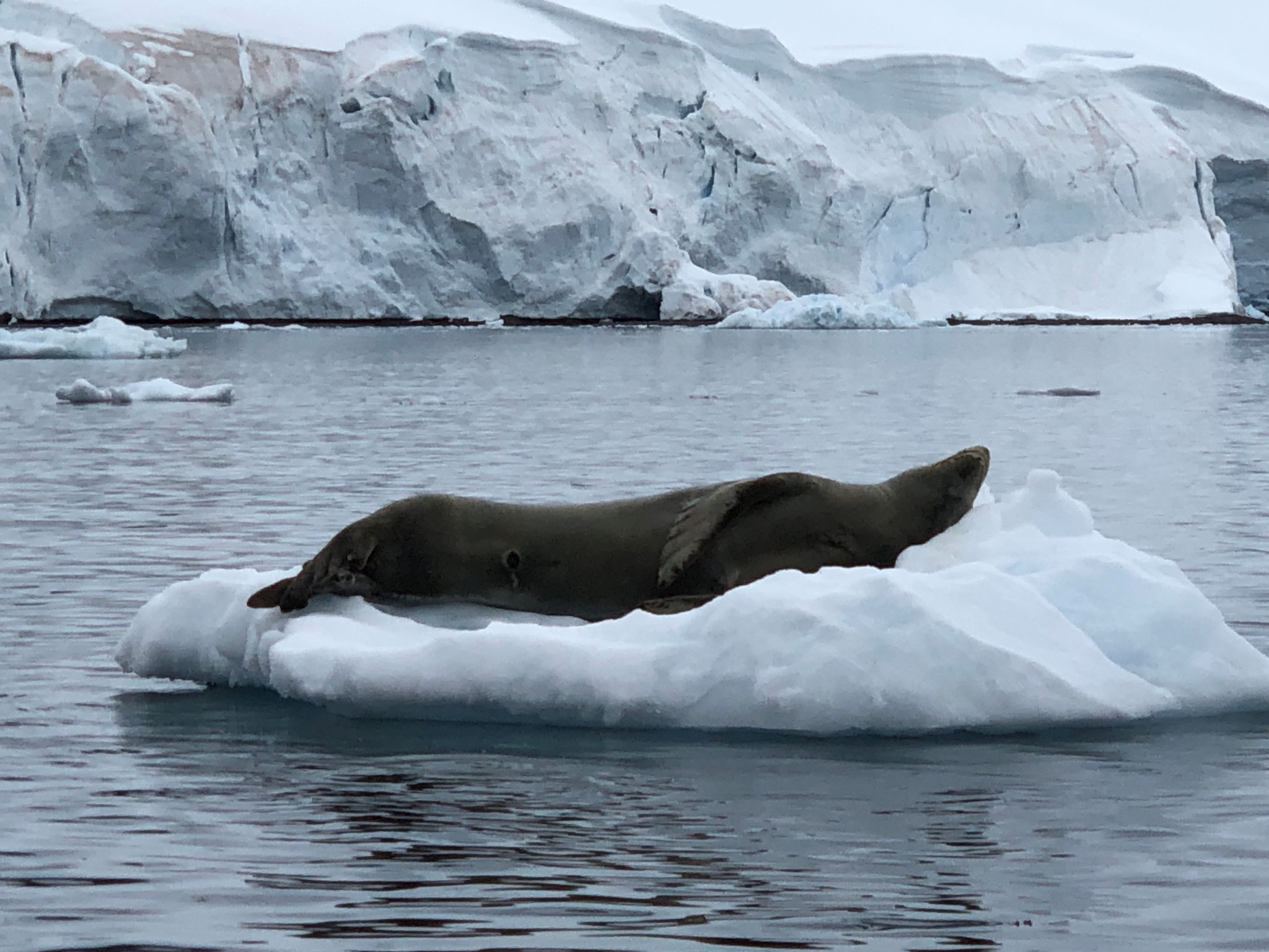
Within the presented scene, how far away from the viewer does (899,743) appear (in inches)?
223

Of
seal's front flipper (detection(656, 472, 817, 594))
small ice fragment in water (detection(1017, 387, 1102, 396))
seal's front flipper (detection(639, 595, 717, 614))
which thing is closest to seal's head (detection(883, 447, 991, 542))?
seal's front flipper (detection(656, 472, 817, 594))

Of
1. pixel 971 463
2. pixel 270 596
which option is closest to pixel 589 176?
pixel 971 463

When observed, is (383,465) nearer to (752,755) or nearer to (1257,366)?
(752,755)

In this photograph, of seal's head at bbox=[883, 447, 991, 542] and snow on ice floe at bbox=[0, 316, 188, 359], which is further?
snow on ice floe at bbox=[0, 316, 188, 359]

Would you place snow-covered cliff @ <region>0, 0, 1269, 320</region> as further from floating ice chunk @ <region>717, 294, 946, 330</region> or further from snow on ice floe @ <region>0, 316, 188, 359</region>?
snow on ice floe @ <region>0, 316, 188, 359</region>

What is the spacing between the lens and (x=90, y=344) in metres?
34.3

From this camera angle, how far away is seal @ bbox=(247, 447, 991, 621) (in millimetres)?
6496

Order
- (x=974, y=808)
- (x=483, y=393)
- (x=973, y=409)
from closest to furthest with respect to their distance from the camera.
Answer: (x=974, y=808)
(x=973, y=409)
(x=483, y=393)

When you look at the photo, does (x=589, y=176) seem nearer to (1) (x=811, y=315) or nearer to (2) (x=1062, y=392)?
(1) (x=811, y=315)

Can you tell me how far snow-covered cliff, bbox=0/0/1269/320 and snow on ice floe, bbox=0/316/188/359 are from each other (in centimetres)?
844

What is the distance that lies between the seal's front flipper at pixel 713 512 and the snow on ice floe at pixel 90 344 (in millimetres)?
28670

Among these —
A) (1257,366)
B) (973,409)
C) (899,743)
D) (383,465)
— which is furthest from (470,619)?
(1257,366)

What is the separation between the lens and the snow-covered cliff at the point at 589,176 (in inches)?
1729

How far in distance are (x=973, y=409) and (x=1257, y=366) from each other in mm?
16681
